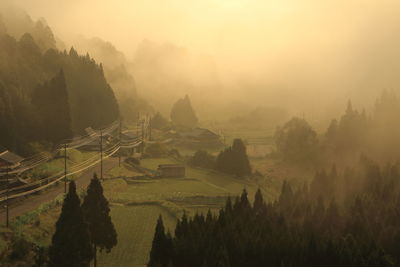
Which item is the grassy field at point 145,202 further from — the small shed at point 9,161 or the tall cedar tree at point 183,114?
the tall cedar tree at point 183,114

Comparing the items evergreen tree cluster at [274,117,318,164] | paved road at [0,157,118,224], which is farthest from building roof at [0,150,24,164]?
evergreen tree cluster at [274,117,318,164]

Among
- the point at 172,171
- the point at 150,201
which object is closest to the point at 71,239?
the point at 150,201

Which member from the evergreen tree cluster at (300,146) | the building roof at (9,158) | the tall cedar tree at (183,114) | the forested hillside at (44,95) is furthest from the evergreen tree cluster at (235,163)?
the tall cedar tree at (183,114)

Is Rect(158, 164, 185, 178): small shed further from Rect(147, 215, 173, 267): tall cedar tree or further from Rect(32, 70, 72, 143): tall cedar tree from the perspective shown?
Rect(147, 215, 173, 267): tall cedar tree

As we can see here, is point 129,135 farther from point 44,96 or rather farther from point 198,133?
point 44,96

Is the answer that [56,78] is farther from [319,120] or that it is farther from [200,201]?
[319,120]
